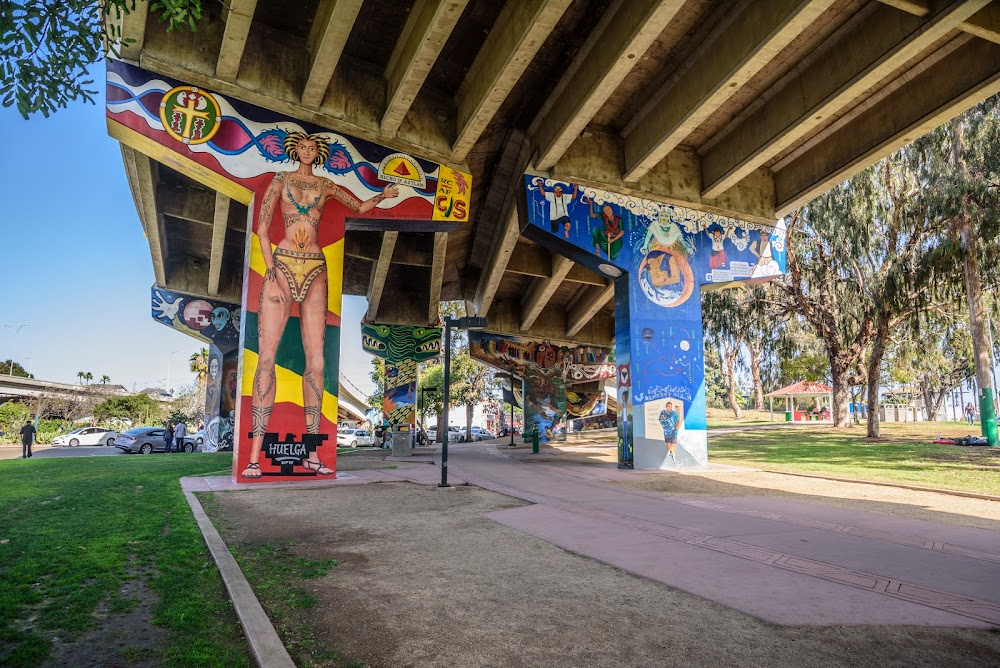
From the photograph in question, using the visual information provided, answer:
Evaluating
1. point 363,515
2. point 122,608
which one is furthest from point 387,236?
point 122,608

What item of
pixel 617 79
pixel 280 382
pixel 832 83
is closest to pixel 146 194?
pixel 280 382

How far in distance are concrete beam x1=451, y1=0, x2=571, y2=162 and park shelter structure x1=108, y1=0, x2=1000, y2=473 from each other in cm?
6

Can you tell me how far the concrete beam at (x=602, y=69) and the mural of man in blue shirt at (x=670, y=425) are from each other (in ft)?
24.2

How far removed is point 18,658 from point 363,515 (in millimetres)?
5331

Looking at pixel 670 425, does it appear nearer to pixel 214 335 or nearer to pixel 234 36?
pixel 234 36

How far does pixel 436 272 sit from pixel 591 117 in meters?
11.3

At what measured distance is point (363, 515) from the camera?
850cm

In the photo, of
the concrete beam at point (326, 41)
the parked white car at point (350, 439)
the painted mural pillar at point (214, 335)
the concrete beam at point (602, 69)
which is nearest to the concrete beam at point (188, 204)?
the painted mural pillar at point (214, 335)

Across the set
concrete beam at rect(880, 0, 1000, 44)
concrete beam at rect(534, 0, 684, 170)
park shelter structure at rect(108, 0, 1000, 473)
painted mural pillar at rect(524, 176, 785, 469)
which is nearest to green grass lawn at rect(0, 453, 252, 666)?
park shelter structure at rect(108, 0, 1000, 473)

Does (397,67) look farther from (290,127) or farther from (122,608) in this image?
(122,608)

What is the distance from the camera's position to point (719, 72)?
12.4 meters

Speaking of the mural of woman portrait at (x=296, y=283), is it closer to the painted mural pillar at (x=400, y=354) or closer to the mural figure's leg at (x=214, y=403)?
the painted mural pillar at (x=400, y=354)

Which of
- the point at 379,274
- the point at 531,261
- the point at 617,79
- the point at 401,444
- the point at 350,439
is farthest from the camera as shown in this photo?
the point at 350,439

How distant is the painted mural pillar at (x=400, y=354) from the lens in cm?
2847
